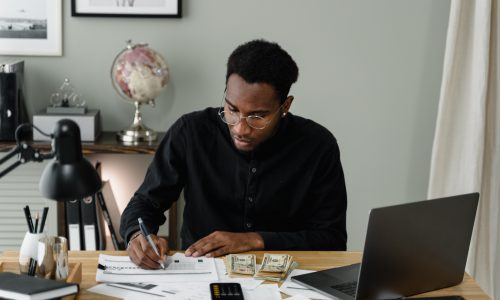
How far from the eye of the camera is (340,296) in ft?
5.74

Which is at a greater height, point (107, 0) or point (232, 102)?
point (107, 0)

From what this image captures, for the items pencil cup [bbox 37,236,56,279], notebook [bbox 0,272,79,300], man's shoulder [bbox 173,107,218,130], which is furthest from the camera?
man's shoulder [bbox 173,107,218,130]

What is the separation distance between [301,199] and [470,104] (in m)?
1.22

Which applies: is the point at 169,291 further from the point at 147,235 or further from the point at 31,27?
the point at 31,27

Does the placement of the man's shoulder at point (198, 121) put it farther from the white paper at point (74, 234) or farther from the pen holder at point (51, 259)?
the white paper at point (74, 234)

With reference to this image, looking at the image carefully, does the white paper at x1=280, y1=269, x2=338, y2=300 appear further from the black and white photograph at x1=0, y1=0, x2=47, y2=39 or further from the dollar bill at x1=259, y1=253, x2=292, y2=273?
the black and white photograph at x1=0, y1=0, x2=47, y2=39

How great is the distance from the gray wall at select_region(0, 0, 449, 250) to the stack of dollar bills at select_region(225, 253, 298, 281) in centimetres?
138

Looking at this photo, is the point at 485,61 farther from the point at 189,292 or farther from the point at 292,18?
the point at 189,292

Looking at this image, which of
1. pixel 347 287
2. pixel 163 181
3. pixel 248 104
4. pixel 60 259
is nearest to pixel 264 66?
pixel 248 104

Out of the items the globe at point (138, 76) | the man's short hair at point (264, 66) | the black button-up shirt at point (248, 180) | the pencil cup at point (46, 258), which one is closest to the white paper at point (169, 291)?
the pencil cup at point (46, 258)

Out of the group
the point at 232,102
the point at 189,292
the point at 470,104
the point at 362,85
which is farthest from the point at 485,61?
the point at 189,292

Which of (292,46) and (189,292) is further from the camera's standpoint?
(292,46)

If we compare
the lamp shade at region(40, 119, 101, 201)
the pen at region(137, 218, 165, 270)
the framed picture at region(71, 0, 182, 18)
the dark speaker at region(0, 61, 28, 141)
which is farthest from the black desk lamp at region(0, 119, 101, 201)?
the framed picture at region(71, 0, 182, 18)

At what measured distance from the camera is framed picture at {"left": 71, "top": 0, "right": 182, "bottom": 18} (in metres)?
3.09
